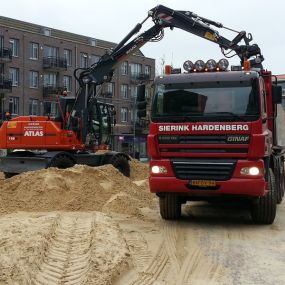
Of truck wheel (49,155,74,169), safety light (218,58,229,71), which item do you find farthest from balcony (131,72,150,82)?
safety light (218,58,229,71)

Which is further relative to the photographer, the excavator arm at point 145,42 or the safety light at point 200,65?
the excavator arm at point 145,42

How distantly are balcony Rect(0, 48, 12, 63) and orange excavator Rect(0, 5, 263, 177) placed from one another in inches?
1444

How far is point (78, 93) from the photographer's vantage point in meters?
18.6

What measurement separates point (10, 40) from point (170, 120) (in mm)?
48034

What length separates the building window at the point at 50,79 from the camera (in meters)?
59.5

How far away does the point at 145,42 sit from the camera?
18141 mm

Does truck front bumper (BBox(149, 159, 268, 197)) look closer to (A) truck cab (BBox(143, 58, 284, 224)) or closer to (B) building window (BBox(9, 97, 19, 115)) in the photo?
(A) truck cab (BBox(143, 58, 284, 224))

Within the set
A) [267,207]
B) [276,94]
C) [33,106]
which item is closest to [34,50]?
[33,106]

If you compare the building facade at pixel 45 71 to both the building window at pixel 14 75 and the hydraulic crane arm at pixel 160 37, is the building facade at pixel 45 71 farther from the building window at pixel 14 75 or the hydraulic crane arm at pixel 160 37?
the hydraulic crane arm at pixel 160 37

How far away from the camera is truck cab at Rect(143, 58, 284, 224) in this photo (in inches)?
400

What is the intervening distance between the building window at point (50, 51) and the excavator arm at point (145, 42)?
42.2 metres

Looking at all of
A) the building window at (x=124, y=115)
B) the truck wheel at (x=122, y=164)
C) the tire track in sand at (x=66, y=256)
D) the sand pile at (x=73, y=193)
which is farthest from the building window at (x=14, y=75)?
the tire track in sand at (x=66, y=256)

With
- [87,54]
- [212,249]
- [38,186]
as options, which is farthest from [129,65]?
[212,249]

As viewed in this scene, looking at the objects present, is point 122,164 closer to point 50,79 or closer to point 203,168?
point 203,168
